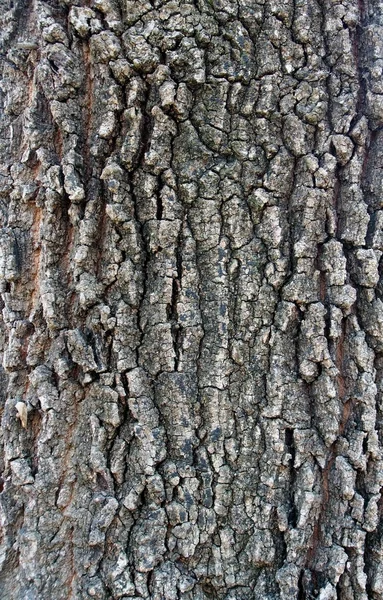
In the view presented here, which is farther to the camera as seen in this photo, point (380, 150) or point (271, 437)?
point (380, 150)

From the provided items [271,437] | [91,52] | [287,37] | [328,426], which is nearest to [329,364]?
[328,426]

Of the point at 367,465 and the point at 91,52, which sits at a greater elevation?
the point at 91,52

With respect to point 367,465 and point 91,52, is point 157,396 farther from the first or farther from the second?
point 91,52

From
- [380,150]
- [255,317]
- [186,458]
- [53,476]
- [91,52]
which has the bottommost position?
[53,476]

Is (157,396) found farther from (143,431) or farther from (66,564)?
(66,564)

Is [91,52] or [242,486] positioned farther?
[91,52]

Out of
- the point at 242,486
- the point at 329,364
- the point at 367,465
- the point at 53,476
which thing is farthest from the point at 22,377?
the point at 367,465
